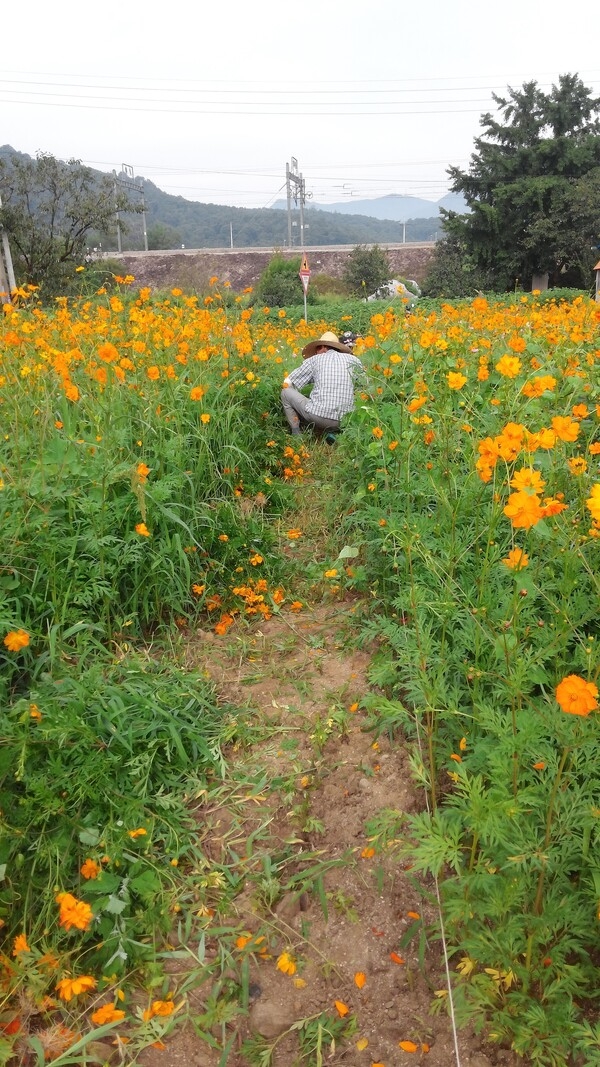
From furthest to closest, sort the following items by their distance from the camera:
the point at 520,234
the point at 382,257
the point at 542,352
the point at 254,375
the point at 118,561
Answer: the point at 382,257 < the point at 520,234 < the point at 254,375 < the point at 542,352 < the point at 118,561

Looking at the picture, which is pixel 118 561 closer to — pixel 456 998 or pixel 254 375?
pixel 456 998

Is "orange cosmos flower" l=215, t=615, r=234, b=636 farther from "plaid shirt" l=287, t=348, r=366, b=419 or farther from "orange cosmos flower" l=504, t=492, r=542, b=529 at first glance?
"plaid shirt" l=287, t=348, r=366, b=419

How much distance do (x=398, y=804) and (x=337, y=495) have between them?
2175mm

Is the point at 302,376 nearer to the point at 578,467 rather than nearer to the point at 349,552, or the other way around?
the point at 349,552

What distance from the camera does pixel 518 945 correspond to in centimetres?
134

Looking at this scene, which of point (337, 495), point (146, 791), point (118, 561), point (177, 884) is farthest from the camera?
point (337, 495)

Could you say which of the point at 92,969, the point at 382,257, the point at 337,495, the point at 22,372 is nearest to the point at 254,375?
the point at 337,495

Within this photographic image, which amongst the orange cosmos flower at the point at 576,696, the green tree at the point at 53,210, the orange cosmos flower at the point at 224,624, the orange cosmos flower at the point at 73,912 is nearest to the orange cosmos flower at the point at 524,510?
the orange cosmos flower at the point at 576,696

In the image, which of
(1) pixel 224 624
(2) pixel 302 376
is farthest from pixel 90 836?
(2) pixel 302 376

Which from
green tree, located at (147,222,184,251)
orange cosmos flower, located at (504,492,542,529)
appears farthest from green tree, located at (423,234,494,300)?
green tree, located at (147,222,184,251)

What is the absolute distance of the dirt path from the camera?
1.46 meters

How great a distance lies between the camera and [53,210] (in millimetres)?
24656

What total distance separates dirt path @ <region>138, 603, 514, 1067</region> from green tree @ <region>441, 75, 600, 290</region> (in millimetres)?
28900

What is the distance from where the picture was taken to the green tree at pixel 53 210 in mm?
23781
